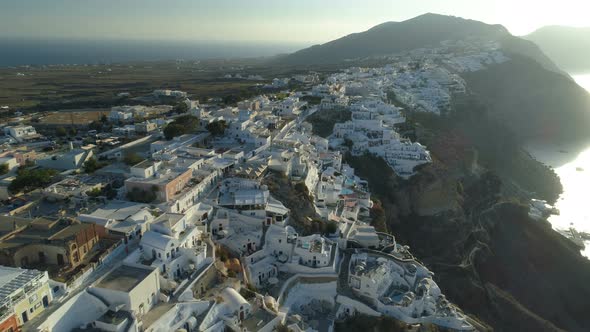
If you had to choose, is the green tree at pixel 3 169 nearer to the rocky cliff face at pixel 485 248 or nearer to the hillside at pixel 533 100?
the rocky cliff face at pixel 485 248

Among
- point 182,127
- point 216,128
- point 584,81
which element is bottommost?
point 584,81

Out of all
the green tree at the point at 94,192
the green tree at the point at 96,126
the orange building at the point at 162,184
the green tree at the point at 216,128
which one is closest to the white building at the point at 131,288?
the orange building at the point at 162,184

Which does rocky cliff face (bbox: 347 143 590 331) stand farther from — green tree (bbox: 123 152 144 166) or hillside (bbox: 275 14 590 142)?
hillside (bbox: 275 14 590 142)

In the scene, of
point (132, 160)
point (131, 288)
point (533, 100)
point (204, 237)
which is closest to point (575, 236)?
point (204, 237)

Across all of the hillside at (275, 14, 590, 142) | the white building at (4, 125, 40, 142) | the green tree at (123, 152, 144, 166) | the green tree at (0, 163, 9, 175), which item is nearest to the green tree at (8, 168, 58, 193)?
the green tree at (0, 163, 9, 175)

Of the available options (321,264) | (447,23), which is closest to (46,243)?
(321,264)

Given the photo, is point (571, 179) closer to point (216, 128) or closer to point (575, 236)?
point (575, 236)

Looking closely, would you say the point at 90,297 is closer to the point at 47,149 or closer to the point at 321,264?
the point at 321,264
